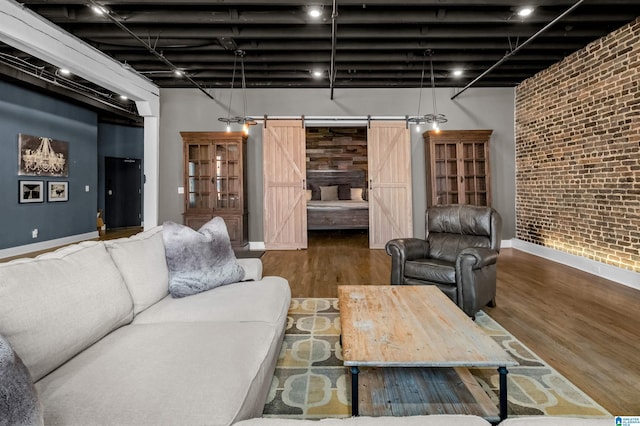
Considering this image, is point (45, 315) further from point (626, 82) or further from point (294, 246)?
point (626, 82)

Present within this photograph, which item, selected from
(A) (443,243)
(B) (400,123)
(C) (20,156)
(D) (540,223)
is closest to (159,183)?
(C) (20,156)

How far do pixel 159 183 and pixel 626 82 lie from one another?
24.2 feet

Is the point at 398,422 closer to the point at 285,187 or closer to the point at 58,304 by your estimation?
the point at 58,304

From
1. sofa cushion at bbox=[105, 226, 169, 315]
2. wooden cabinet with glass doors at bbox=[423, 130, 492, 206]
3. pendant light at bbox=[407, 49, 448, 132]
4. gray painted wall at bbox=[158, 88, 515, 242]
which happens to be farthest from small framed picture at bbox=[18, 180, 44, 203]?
wooden cabinet with glass doors at bbox=[423, 130, 492, 206]

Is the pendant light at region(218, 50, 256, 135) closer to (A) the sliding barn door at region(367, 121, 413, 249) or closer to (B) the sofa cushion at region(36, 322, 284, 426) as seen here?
(A) the sliding barn door at region(367, 121, 413, 249)

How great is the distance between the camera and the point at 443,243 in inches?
138

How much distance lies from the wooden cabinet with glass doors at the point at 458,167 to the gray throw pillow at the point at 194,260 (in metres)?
4.71

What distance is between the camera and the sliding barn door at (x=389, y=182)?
20.6 feet

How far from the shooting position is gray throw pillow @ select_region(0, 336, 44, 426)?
72 cm

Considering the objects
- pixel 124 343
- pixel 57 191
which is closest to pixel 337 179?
pixel 57 191

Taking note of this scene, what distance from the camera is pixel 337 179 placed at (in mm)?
9703

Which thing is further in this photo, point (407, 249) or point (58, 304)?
point (407, 249)

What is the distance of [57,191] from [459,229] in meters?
7.57

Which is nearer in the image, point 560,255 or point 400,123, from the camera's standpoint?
point 560,255
